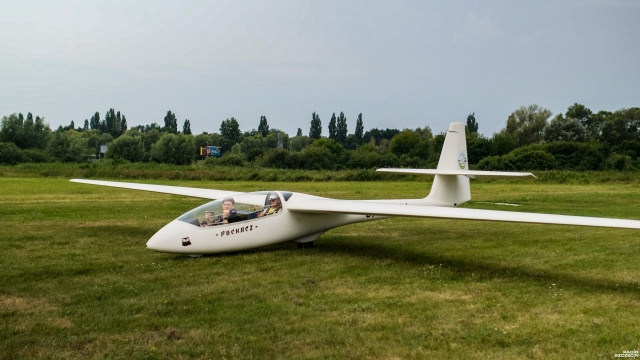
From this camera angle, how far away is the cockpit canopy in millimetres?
10492

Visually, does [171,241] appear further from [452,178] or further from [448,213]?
[452,178]

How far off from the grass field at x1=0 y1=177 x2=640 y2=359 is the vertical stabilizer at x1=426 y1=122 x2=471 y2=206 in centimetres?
130

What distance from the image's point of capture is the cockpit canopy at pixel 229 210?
10.5m

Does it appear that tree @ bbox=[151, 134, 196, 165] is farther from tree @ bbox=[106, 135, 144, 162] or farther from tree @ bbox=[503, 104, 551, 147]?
tree @ bbox=[503, 104, 551, 147]

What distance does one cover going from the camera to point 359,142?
12800 cm

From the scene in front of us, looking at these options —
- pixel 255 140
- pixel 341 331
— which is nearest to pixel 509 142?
pixel 255 140

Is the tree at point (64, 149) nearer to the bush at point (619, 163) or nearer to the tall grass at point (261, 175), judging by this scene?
the tall grass at point (261, 175)

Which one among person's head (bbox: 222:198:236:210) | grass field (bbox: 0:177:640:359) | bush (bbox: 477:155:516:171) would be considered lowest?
grass field (bbox: 0:177:640:359)

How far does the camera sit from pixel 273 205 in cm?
1130

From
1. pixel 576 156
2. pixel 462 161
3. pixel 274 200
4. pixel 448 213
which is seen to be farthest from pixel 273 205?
pixel 576 156

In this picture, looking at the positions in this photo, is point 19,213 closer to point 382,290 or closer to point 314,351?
point 382,290

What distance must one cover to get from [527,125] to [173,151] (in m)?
46.8

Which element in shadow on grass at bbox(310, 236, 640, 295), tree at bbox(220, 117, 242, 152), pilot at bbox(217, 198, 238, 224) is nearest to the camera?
shadow on grass at bbox(310, 236, 640, 295)

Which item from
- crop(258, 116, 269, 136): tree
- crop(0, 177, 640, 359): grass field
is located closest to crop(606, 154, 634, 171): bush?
crop(0, 177, 640, 359): grass field
